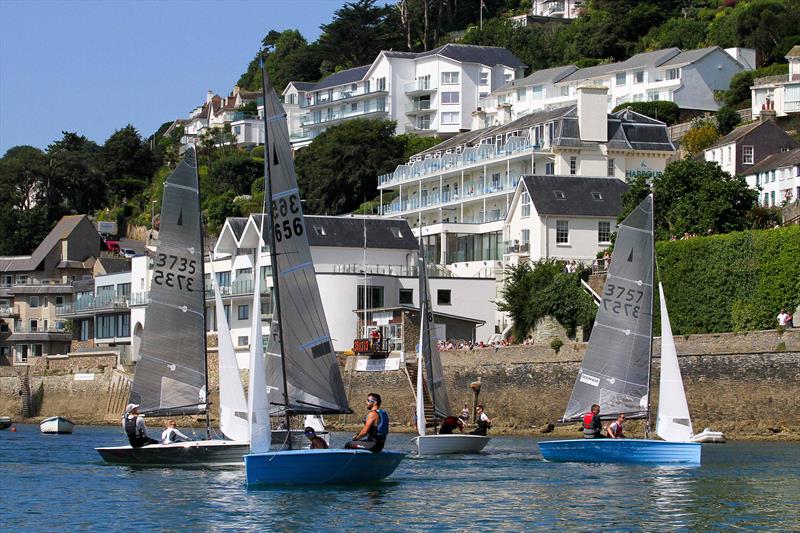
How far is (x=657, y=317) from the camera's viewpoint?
2645 inches

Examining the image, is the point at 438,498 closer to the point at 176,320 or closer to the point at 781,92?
the point at 176,320

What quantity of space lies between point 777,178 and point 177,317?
5531 cm

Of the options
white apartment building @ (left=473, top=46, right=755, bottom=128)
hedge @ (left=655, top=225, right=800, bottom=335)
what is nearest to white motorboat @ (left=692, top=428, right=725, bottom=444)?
hedge @ (left=655, top=225, right=800, bottom=335)

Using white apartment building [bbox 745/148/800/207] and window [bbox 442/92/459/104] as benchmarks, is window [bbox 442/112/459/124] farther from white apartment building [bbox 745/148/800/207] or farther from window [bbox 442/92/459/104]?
white apartment building [bbox 745/148/800/207]

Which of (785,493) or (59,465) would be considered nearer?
(785,493)

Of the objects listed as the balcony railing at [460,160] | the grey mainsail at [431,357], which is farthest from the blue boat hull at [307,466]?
the balcony railing at [460,160]

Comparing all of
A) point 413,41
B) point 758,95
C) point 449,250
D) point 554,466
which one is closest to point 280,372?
point 554,466

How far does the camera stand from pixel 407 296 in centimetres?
9106

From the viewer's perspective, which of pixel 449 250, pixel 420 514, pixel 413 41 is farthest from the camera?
pixel 413 41

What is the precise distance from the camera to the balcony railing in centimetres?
10444

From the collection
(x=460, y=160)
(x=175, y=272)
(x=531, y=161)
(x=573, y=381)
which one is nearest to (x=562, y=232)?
(x=531, y=161)

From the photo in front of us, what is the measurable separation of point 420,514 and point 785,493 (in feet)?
33.4

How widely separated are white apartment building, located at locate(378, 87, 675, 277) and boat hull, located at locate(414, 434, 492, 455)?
4349 centimetres

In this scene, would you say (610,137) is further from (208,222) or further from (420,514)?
(420,514)
